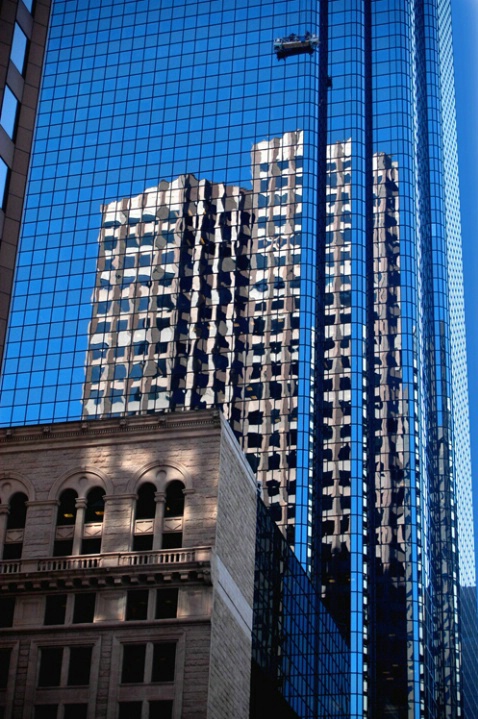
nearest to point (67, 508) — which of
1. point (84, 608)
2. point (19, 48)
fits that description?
point (84, 608)

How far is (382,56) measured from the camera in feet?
649

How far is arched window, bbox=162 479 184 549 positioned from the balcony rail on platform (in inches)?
43.2

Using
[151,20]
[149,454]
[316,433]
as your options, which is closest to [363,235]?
[316,433]

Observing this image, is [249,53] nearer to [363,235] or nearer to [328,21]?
[328,21]

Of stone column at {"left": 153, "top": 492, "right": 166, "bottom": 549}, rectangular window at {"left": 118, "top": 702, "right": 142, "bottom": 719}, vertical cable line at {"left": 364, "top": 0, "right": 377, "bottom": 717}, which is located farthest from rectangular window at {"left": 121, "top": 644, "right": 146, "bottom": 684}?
vertical cable line at {"left": 364, "top": 0, "right": 377, "bottom": 717}

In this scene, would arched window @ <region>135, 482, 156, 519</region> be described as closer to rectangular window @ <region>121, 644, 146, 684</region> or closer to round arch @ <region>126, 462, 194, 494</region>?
round arch @ <region>126, 462, 194, 494</region>

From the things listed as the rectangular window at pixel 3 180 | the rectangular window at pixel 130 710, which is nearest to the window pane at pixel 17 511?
the rectangular window at pixel 130 710

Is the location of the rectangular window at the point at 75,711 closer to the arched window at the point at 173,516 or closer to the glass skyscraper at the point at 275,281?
the arched window at the point at 173,516

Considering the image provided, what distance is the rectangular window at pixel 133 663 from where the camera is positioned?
7475 centimetres

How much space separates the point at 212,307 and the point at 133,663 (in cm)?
9850

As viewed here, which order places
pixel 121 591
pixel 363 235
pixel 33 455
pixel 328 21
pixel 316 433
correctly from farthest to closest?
pixel 328 21
pixel 363 235
pixel 316 433
pixel 33 455
pixel 121 591

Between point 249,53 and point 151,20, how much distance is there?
2006 centimetres

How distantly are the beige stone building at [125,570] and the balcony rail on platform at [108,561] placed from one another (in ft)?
0.27

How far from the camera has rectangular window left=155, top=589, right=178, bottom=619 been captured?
76062 mm
